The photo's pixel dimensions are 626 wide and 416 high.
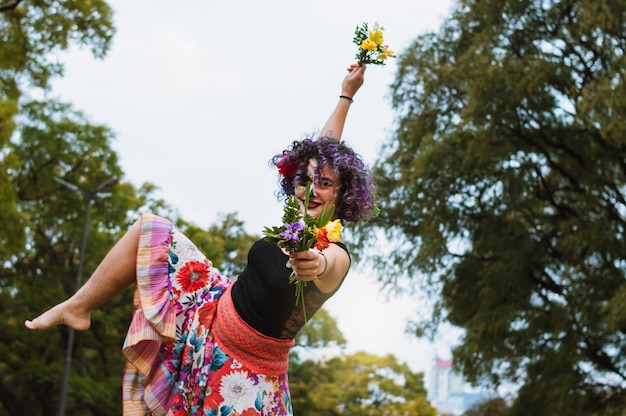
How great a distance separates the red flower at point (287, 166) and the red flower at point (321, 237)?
0.89 meters

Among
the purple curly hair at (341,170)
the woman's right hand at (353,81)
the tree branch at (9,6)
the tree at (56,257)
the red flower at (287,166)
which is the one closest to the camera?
the purple curly hair at (341,170)

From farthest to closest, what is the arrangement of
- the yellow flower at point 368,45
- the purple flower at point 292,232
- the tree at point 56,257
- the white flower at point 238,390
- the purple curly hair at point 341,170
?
the tree at point 56,257, the yellow flower at point 368,45, the purple curly hair at point 341,170, the white flower at point 238,390, the purple flower at point 292,232

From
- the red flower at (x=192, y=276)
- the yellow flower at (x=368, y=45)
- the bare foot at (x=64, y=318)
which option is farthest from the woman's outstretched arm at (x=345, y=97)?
the bare foot at (x=64, y=318)

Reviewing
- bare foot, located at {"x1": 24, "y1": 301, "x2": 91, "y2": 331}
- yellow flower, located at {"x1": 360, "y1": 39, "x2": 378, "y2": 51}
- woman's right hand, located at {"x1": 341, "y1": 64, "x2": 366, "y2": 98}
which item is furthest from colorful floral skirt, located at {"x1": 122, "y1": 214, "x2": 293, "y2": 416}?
yellow flower, located at {"x1": 360, "y1": 39, "x2": 378, "y2": 51}

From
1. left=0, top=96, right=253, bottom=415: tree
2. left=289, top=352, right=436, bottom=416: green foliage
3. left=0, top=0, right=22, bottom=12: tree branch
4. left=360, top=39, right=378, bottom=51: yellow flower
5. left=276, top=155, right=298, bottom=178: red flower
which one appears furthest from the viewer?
left=289, top=352, right=436, bottom=416: green foliage

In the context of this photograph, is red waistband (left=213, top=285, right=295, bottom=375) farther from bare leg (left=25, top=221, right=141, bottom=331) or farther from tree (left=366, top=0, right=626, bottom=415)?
tree (left=366, top=0, right=626, bottom=415)

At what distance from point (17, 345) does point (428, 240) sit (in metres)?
10.3

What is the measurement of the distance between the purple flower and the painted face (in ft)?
2.19

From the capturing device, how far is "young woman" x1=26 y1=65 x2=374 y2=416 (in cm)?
313

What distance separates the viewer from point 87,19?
12516 mm

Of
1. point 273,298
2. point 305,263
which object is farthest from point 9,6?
point 305,263

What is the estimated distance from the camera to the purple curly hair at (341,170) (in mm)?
3303

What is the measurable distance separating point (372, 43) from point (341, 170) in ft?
2.07

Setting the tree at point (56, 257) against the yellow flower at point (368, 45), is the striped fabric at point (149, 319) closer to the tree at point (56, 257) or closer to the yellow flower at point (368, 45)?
the yellow flower at point (368, 45)
